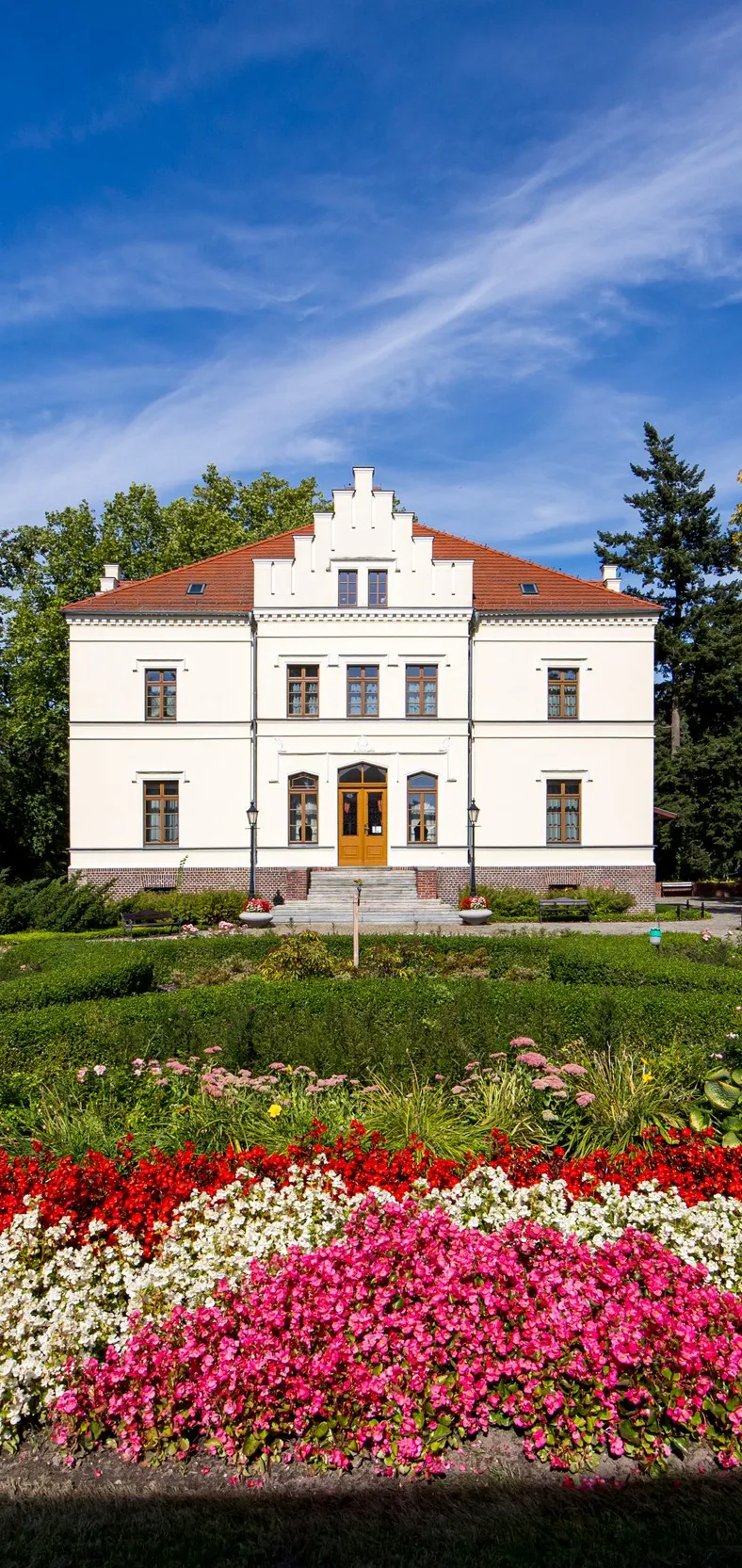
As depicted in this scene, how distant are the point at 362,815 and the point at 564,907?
6495mm

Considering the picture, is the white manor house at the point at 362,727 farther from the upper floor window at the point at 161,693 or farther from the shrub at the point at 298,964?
the shrub at the point at 298,964

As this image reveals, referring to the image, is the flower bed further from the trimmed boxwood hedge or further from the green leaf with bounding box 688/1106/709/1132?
the trimmed boxwood hedge

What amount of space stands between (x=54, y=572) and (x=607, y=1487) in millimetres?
35714

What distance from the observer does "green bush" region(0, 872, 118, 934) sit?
67.4 feet

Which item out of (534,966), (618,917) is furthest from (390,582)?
(534,966)

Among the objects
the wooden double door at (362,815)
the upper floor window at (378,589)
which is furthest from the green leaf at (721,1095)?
the upper floor window at (378,589)

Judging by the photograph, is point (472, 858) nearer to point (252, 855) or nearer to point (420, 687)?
point (420, 687)

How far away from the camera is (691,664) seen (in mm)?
35344

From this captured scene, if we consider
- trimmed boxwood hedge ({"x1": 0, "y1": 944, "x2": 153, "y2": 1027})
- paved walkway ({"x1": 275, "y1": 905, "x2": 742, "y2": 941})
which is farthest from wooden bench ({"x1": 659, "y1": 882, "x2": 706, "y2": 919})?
trimmed boxwood hedge ({"x1": 0, "y1": 944, "x2": 153, "y2": 1027})

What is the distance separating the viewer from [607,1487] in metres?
3.75

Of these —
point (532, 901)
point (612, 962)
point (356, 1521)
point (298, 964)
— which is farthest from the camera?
point (532, 901)

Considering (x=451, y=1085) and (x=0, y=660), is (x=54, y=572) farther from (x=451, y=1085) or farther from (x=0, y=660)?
(x=451, y=1085)

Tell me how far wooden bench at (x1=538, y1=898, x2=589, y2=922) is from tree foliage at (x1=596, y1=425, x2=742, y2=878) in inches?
392

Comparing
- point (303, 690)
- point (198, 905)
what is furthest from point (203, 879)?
point (303, 690)
